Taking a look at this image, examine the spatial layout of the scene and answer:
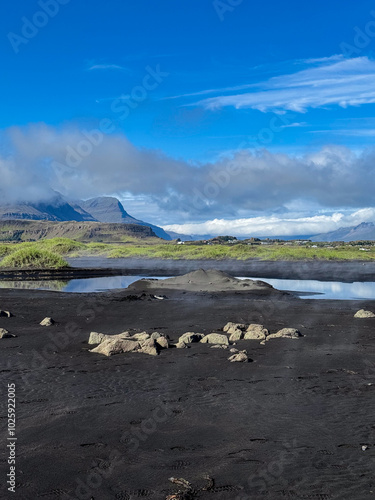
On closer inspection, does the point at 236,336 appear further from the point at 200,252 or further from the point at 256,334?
the point at 200,252

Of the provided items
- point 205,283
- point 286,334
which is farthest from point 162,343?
→ point 205,283

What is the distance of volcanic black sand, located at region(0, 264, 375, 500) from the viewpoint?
6375mm

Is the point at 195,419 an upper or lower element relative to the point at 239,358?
lower

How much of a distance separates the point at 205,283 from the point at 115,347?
2833 cm

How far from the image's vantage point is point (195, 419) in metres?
8.77

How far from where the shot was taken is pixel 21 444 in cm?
757

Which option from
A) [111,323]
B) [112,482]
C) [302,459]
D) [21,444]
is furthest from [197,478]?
[111,323]

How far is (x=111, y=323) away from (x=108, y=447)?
1401 cm

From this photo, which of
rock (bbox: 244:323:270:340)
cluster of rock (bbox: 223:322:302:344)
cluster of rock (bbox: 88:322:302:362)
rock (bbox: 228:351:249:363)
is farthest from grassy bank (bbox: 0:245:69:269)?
rock (bbox: 228:351:249:363)

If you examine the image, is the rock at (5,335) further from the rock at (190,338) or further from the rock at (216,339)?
the rock at (216,339)

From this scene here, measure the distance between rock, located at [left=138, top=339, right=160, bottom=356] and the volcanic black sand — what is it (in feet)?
1.13

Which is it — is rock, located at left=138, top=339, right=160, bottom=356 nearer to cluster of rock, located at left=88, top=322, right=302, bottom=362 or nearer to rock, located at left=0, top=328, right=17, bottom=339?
cluster of rock, located at left=88, top=322, right=302, bottom=362

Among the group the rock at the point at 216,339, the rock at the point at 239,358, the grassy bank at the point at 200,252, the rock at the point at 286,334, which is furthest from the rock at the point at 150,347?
the grassy bank at the point at 200,252

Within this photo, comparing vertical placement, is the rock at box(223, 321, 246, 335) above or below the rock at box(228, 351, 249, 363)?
above
